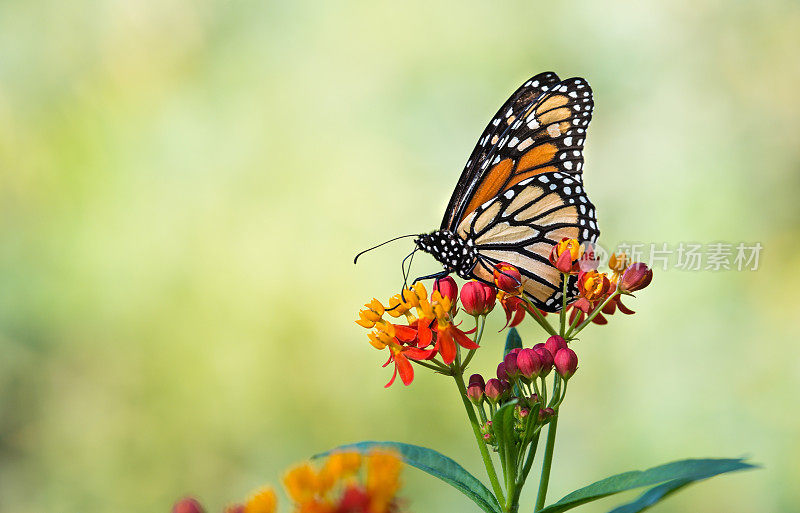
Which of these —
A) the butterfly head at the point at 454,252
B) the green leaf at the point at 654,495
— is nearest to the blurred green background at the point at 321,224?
the butterfly head at the point at 454,252

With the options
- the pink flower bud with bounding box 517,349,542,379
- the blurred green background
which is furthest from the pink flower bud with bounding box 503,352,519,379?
the blurred green background

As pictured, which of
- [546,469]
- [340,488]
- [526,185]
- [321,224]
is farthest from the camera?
[321,224]

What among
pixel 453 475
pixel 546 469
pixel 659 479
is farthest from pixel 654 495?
pixel 453 475

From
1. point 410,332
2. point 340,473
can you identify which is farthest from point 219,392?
point 340,473

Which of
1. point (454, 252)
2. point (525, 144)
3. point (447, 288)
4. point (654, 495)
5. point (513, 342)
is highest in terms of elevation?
point (525, 144)

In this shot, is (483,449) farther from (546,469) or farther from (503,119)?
(503,119)

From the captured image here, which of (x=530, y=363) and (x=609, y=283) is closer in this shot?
(x=530, y=363)

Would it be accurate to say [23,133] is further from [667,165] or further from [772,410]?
[772,410]

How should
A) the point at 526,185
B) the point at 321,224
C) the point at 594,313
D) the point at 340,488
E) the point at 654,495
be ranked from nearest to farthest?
the point at 340,488, the point at 654,495, the point at 594,313, the point at 526,185, the point at 321,224
